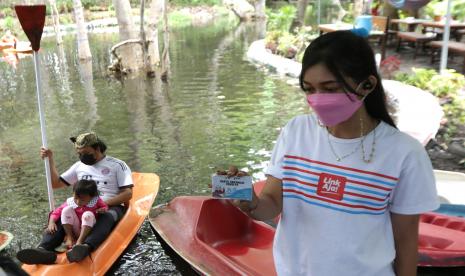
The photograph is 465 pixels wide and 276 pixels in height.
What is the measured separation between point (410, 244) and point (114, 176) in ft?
10.6

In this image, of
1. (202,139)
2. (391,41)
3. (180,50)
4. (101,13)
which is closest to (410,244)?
(202,139)

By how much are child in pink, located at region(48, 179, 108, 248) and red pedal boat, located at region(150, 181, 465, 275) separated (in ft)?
1.72

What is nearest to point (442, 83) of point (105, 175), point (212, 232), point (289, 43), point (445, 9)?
point (445, 9)

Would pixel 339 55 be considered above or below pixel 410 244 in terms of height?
above

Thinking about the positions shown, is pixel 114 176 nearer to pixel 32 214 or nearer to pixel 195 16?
pixel 32 214

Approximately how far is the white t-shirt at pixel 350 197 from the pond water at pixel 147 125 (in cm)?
288

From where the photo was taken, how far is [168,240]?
3732 mm

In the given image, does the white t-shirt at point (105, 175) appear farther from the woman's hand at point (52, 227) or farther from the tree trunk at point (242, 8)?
the tree trunk at point (242, 8)

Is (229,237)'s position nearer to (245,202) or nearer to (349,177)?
(245,202)

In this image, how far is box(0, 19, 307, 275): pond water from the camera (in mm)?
5543

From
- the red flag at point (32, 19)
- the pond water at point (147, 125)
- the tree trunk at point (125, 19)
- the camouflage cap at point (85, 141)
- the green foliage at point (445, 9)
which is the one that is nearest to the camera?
the red flag at point (32, 19)

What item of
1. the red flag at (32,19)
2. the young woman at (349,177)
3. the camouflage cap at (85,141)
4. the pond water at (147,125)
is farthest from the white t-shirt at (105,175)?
the young woman at (349,177)

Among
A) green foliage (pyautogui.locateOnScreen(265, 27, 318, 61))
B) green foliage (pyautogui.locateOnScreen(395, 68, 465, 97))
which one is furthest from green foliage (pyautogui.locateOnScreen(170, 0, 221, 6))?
green foliage (pyautogui.locateOnScreen(395, 68, 465, 97))

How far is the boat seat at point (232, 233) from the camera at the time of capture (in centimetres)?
381
